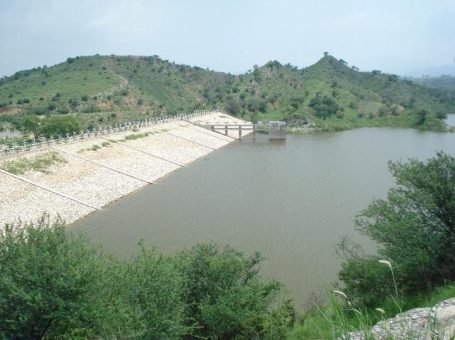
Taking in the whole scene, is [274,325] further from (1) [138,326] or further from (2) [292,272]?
(2) [292,272]

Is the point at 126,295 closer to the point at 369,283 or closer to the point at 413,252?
the point at 369,283

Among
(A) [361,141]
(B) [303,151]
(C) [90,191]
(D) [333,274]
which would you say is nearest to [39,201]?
(C) [90,191]

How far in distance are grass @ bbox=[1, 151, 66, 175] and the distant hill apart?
1150 inches

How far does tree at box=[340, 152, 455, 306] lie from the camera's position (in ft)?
50.9

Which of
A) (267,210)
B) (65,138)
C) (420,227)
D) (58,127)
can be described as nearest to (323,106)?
(58,127)

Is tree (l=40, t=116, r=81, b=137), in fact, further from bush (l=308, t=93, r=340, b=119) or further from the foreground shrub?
bush (l=308, t=93, r=340, b=119)

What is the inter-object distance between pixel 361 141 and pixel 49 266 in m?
70.9

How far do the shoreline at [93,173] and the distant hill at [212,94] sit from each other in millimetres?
21457

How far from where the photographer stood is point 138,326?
11953mm

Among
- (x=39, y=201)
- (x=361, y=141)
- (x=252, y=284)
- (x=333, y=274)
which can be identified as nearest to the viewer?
(x=252, y=284)

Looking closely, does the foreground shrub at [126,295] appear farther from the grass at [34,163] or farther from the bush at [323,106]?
the bush at [323,106]

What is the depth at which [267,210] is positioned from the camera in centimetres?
3384

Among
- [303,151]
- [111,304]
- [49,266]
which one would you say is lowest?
[303,151]

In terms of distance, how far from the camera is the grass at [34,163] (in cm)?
3634
